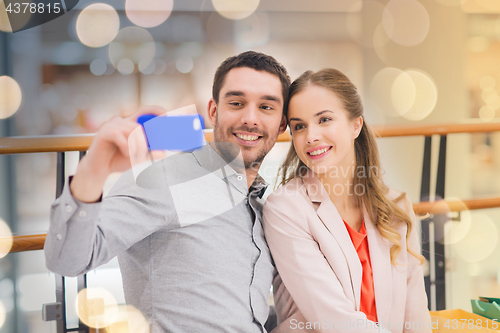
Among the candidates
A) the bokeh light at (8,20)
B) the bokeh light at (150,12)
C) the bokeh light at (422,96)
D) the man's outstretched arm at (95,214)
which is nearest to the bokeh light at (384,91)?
the bokeh light at (422,96)

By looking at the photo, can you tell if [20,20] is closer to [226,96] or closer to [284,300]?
[226,96]

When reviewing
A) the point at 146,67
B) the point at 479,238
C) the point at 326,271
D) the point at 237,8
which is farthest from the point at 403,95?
the point at 326,271

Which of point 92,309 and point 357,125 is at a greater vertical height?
point 357,125

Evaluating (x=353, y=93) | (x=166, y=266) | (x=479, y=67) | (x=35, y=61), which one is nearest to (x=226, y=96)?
(x=353, y=93)

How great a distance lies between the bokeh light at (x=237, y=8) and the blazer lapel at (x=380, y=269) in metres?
2.45

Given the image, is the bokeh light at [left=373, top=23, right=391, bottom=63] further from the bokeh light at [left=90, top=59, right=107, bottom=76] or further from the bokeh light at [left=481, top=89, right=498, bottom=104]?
the bokeh light at [left=90, top=59, right=107, bottom=76]

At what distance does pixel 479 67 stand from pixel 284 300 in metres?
2.87

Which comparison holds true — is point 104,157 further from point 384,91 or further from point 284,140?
point 384,91

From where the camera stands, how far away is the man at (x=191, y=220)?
1.83ft

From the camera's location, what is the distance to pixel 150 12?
290 centimetres

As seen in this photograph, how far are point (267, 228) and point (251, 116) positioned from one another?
0.95 ft

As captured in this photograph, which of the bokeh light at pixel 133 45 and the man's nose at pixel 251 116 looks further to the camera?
the bokeh light at pixel 133 45

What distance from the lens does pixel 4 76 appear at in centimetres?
279

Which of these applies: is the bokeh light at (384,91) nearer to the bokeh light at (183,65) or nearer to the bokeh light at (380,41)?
the bokeh light at (380,41)
